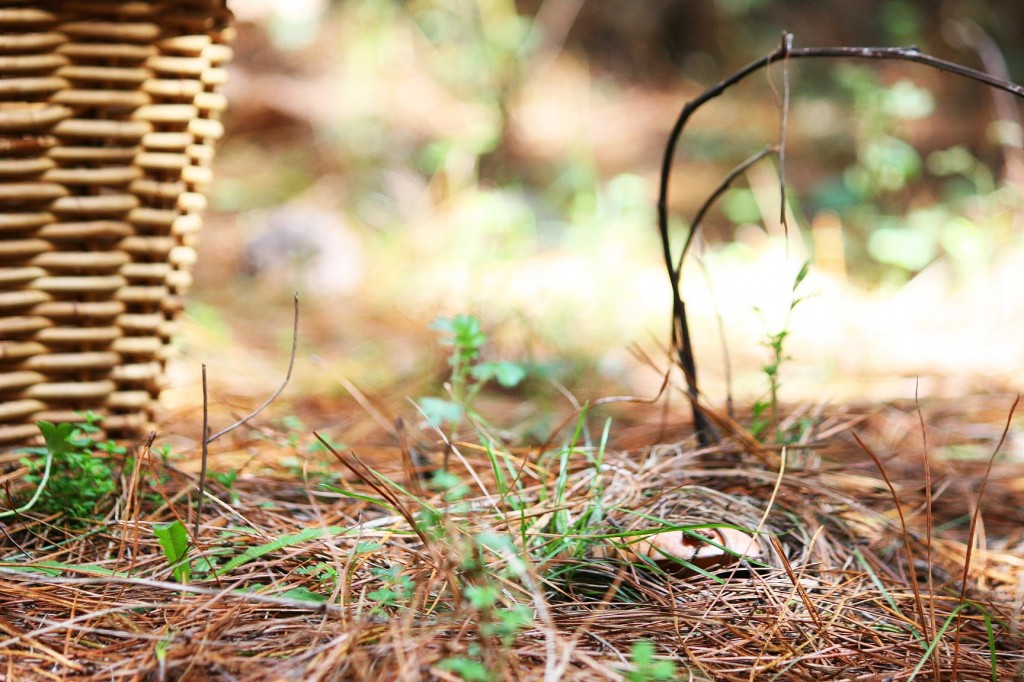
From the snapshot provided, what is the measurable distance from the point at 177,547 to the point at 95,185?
62cm

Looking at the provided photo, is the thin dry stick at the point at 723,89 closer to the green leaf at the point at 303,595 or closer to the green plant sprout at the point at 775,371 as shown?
the green plant sprout at the point at 775,371

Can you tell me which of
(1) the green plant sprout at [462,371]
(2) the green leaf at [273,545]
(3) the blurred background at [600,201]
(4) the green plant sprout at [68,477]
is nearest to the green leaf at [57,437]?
(4) the green plant sprout at [68,477]

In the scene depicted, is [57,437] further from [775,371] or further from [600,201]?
[600,201]

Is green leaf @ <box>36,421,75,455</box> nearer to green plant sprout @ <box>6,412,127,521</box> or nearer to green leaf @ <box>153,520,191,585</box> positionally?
green plant sprout @ <box>6,412,127,521</box>

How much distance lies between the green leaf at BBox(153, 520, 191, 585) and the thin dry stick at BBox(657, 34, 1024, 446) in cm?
75

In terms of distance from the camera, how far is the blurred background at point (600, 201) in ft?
7.52

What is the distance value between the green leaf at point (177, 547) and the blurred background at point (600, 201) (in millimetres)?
797

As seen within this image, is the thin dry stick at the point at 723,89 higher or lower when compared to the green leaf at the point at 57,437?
higher

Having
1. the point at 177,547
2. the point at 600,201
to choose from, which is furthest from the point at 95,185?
the point at 600,201

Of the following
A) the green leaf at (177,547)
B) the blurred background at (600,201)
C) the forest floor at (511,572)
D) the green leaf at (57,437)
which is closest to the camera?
the forest floor at (511,572)

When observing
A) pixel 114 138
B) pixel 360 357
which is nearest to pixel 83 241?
pixel 114 138

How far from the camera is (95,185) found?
3.98ft

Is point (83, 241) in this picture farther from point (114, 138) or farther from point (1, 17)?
point (1, 17)

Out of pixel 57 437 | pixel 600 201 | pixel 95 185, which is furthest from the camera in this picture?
pixel 600 201
